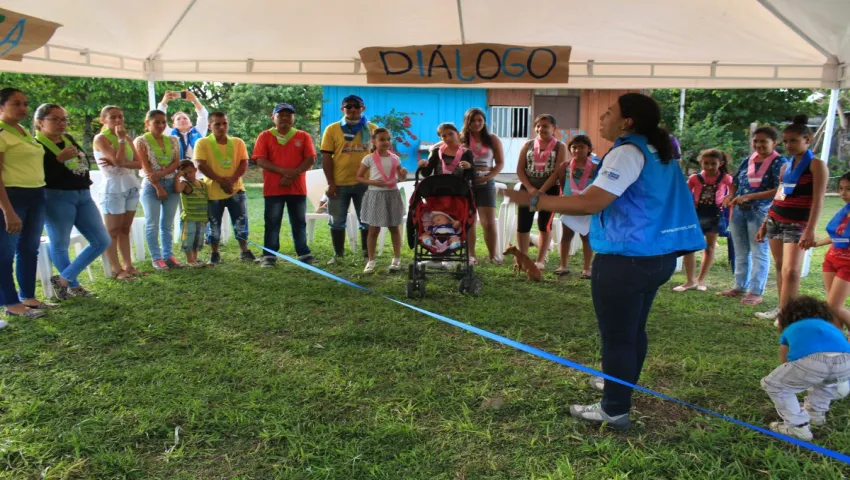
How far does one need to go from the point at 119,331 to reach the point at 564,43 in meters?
5.46

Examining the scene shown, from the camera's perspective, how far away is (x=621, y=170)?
2.38 m

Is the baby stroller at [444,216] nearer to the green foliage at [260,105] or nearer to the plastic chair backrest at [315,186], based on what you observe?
the plastic chair backrest at [315,186]

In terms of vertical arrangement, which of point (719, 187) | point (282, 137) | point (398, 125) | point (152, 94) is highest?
point (398, 125)

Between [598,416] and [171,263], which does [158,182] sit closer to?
[171,263]

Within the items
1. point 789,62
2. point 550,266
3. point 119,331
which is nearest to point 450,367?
point 119,331

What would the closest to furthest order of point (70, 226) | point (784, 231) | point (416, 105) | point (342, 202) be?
point (784, 231)
point (70, 226)
point (342, 202)
point (416, 105)

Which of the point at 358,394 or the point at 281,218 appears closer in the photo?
the point at 358,394

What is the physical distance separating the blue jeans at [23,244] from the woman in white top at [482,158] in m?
4.12

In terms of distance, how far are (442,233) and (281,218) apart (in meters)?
2.20

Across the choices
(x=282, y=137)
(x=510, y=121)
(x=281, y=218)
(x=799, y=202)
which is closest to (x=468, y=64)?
(x=282, y=137)

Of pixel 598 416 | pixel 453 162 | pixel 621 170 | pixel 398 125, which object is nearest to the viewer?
pixel 621 170

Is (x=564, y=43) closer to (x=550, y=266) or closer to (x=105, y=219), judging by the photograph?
(x=550, y=266)

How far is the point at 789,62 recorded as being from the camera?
240 inches

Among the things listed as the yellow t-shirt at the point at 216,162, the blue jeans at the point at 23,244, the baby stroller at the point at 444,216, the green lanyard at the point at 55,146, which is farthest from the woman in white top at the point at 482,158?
the blue jeans at the point at 23,244
